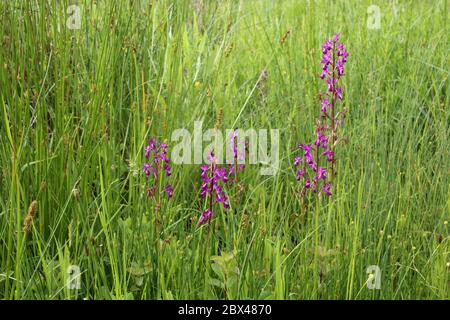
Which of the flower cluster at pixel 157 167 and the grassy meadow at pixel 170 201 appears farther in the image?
the flower cluster at pixel 157 167

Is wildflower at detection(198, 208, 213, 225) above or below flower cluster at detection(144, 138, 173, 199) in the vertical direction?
below

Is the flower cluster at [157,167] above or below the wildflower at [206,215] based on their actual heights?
above

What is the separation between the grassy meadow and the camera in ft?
6.41

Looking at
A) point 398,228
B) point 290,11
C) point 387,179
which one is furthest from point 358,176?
point 290,11

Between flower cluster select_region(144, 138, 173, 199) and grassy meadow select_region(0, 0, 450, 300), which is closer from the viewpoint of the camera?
grassy meadow select_region(0, 0, 450, 300)

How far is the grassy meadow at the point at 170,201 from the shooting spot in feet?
6.41

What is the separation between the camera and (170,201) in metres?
2.11

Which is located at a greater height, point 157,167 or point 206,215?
point 157,167

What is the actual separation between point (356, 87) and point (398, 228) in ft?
3.62

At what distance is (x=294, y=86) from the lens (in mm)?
3352
